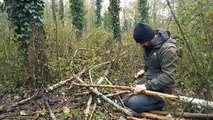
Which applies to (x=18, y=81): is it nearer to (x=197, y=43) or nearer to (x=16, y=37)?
(x=16, y=37)

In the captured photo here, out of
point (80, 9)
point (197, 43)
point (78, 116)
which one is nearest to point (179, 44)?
point (197, 43)

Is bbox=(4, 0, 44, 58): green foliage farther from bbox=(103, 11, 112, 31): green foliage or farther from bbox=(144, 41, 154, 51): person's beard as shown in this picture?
bbox=(103, 11, 112, 31): green foliage

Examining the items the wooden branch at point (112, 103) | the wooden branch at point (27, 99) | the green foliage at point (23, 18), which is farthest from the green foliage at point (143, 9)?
the wooden branch at point (112, 103)

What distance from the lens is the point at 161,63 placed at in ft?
20.6

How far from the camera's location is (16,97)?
7.84 m

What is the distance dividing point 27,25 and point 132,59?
3098mm

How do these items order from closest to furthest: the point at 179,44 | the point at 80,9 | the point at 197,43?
the point at 197,43 → the point at 179,44 → the point at 80,9

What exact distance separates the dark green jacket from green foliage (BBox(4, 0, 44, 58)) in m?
3.19

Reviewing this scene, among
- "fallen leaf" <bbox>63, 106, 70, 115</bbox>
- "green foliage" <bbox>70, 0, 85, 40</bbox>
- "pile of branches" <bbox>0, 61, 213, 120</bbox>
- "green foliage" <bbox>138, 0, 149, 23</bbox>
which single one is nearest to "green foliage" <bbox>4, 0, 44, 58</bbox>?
"pile of branches" <bbox>0, 61, 213, 120</bbox>

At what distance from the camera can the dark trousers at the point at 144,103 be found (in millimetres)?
6344

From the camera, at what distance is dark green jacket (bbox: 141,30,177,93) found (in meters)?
6.15

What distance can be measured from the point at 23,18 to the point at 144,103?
3.91 meters

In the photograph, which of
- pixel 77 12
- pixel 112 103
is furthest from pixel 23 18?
pixel 77 12

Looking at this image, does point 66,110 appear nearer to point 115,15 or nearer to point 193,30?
point 193,30
